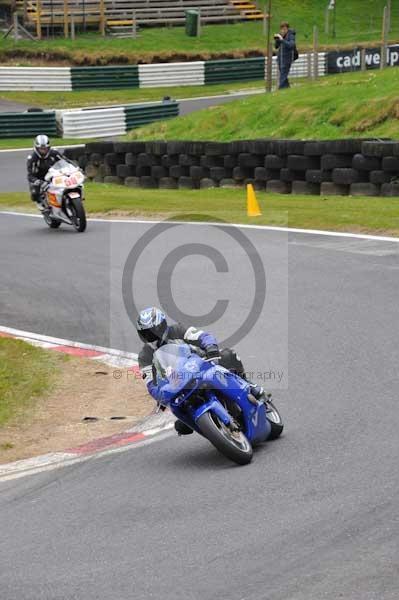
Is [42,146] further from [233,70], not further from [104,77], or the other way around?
[233,70]

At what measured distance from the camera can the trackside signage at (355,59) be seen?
41469mm

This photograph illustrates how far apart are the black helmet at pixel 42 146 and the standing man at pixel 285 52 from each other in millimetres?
11650

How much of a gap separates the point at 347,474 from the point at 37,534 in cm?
192

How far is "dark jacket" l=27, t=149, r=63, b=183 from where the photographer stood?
63.2ft

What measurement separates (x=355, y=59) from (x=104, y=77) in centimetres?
889

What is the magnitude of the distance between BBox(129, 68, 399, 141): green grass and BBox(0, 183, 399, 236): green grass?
Answer: 2.26 meters

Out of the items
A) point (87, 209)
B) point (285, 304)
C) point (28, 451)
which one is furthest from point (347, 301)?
point (87, 209)

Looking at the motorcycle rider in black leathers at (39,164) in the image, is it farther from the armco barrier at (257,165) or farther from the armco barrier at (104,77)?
the armco barrier at (104,77)

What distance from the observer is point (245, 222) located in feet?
58.9

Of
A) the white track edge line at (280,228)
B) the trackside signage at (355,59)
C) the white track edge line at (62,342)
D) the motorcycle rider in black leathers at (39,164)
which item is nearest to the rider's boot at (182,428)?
the white track edge line at (62,342)

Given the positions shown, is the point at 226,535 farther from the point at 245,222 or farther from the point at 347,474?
the point at 245,222

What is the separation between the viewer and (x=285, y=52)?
2989cm

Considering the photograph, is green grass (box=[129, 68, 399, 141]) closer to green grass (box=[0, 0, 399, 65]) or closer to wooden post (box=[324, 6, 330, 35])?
green grass (box=[0, 0, 399, 65])

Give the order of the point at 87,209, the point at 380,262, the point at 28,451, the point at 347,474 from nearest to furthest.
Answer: the point at 347,474 < the point at 28,451 < the point at 380,262 < the point at 87,209
